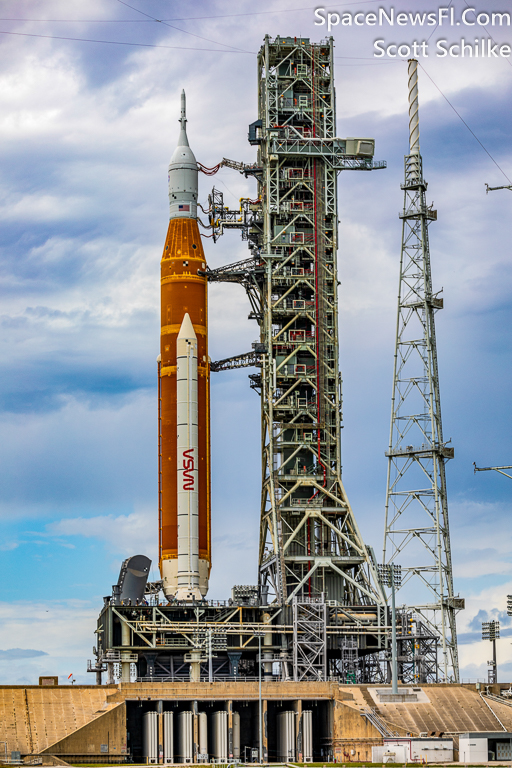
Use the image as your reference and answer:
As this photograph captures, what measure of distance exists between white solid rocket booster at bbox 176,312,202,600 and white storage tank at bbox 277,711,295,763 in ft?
41.1

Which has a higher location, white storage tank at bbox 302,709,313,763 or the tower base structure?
the tower base structure

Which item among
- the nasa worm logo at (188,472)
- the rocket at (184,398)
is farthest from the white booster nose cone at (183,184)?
the nasa worm logo at (188,472)

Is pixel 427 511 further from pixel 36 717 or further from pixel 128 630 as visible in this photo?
pixel 36 717

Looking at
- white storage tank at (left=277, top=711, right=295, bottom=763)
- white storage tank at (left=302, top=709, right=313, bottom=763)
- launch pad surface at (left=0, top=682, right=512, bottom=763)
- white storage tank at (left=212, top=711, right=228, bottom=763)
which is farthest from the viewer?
white storage tank at (left=277, top=711, right=295, bottom=763)

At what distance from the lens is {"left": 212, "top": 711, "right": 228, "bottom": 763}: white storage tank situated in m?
104

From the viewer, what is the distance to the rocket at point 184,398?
11512cm

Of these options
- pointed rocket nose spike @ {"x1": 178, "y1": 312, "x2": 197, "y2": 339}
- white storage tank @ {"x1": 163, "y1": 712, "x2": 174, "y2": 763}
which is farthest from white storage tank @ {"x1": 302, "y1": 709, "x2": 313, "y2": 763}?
pointed rocket nose spike @ {"x1": 178, "y1": 312, "x2": 197, "y2": 339}

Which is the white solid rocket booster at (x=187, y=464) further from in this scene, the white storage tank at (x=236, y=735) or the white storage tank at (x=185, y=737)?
the white storage tank at (x=185, y=737)

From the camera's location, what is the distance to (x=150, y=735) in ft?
338

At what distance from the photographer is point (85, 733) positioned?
322 ft

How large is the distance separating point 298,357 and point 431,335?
439 inches

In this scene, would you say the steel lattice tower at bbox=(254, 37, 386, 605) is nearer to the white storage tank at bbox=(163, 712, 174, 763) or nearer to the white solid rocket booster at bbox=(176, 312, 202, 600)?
the white solid rocket booster at bbox=(176, 312, 202, 600)

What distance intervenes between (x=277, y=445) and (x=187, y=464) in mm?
9229

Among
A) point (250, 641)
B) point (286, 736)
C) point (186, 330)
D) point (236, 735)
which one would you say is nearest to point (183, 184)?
point (186, 330)
